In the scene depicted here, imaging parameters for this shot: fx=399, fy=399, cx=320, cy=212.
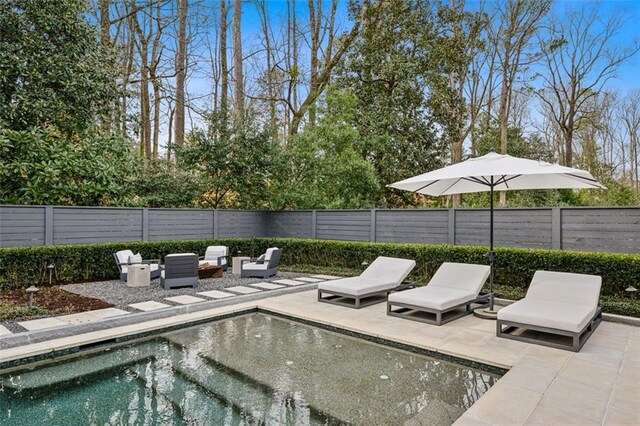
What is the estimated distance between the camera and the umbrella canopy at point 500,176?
5.14 meters

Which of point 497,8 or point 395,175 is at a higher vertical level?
point 497,8

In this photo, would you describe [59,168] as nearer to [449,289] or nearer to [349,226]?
[349,226]

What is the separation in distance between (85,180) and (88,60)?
3272 mm

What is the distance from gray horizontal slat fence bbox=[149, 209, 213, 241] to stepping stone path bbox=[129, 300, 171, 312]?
4047mm

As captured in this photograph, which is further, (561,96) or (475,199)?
(561,96)

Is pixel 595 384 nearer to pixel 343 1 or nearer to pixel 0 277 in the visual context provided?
pixel 0 277

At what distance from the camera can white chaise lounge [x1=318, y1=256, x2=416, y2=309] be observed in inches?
262

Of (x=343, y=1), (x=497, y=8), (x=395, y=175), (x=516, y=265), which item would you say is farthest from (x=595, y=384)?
(x=497, y=8)

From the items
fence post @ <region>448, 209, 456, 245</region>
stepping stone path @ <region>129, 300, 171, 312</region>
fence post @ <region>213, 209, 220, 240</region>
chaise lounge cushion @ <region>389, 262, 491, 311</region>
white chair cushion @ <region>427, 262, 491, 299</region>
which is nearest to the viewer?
chaise lounge cushion @ <region>389, 262, 491, 311</region>

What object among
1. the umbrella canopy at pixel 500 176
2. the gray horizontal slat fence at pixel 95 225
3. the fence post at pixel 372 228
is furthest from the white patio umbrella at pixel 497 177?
the gray horizontal slat fence at pixel 95 225

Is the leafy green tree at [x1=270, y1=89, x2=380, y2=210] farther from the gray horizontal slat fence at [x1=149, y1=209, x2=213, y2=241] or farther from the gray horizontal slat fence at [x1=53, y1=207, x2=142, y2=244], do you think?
the gray horizontal slat fence at [x1=53, y1=207, x2=142, y2=244]

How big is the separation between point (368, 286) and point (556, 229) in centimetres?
394

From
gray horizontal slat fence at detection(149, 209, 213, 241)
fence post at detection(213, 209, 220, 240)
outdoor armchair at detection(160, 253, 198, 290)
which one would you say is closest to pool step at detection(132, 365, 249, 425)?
outdoor armchair at detection(160, 253, 198, 290)

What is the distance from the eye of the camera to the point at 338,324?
5.59 metres
